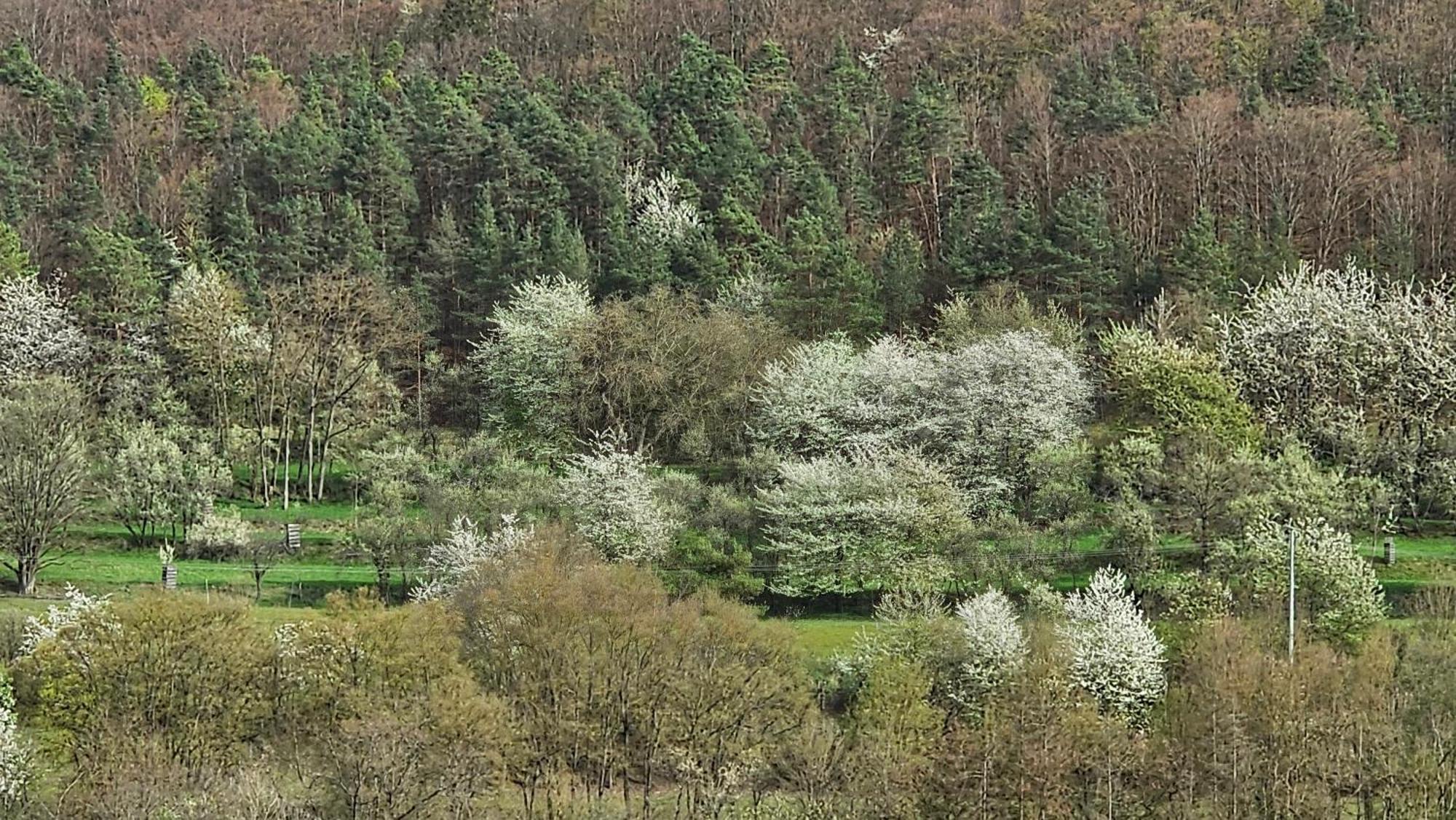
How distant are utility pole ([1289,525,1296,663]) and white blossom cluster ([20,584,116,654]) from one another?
25730mm

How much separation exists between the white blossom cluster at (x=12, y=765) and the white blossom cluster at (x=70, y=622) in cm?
216

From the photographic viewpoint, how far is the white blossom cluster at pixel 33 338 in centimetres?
6438

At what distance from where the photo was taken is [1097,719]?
3591cm

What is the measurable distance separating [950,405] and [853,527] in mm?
6834

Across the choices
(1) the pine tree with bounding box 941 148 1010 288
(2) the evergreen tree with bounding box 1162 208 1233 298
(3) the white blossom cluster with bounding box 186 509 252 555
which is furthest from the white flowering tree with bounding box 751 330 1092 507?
(3) the white blossom cluster with bounding box 186 509 252 555

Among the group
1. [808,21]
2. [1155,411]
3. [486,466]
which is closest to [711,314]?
[486,466]

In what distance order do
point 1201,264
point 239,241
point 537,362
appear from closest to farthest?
point 537,362 < point 1201,264 < point 239,241

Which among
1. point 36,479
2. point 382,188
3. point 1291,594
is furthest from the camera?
point 382,188

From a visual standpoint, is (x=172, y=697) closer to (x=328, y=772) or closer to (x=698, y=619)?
(x=328, y=772)

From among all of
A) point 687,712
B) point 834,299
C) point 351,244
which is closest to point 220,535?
point 687,712

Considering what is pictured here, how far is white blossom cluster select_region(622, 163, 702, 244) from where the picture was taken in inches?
2854

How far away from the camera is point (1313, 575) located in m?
42.4

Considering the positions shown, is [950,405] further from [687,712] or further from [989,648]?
[687,712]

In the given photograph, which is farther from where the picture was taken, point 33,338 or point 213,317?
point 33,338
